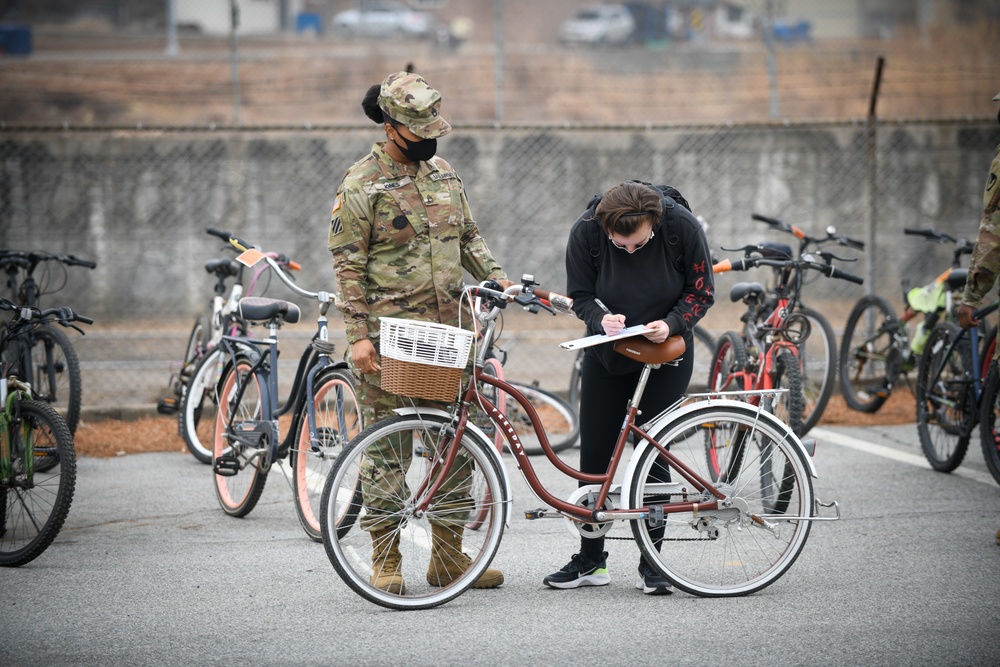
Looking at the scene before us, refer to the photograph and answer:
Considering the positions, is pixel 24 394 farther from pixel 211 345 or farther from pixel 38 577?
pixel 211 345

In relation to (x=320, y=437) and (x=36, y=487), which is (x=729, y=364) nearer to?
(x=320, y=437)

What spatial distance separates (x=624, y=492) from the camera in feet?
15.6

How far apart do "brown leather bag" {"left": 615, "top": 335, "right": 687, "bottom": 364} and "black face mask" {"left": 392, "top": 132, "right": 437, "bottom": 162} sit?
3.83ft

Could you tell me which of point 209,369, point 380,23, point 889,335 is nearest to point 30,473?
point 209,369

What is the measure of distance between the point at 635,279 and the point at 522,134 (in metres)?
8.21

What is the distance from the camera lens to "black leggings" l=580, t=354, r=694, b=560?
500 cm

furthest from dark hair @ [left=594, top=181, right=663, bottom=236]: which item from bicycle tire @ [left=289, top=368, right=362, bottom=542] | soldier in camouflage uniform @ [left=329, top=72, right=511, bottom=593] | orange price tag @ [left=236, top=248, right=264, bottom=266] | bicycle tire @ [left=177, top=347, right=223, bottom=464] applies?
bicycle tire @ [left=177, top=347, right=223, bottom=464]

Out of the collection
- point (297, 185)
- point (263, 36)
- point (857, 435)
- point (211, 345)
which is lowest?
point (857, 435)

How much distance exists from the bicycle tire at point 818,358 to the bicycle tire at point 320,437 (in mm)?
3044

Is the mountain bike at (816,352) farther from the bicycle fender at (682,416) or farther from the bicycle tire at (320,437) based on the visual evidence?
the bicycle tire at (320,437)

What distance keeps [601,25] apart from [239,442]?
3177cm

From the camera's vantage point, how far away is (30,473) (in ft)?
17.9

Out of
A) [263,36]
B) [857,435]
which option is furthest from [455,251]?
[263,36]

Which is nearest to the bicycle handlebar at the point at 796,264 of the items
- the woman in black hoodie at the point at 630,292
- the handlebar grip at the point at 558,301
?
the woman in black hoodie at the point at 630,292
